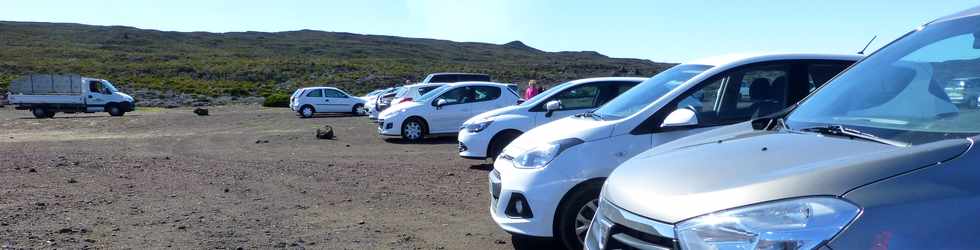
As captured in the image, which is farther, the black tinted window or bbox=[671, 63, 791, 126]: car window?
the black tinted window

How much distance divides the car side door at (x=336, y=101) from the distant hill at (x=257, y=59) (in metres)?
28.9

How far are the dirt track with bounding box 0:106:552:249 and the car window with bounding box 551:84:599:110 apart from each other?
1498 mm

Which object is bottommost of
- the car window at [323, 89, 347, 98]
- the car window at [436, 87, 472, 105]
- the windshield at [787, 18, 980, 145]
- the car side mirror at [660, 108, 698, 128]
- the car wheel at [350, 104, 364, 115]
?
the car wheel at [350, 104, 364, 115]

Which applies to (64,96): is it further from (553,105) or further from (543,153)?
(543,153)

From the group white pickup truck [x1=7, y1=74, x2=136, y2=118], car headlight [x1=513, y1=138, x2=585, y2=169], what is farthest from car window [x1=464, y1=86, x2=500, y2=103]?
white pickup truck [x1=7, y1=74, x2=136, y2=118]

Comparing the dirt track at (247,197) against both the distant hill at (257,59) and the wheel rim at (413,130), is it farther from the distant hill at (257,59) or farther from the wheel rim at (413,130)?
the distant hill at (257,59)

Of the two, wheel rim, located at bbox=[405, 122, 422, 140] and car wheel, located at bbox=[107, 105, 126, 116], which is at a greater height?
wheel rim, located at bbox=[405, 122, 422, 140]

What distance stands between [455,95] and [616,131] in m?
12.3

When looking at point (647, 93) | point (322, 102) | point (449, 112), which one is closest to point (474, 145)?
point (647, 93)

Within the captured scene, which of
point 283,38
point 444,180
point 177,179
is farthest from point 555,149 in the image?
point 283,38

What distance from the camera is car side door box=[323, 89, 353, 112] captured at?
34.8m

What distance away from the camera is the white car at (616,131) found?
6043 millimetres

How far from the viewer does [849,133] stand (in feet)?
11.1

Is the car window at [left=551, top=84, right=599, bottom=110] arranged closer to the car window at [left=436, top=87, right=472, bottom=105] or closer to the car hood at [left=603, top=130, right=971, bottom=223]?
the car window at [left=436, top=87, right=472, bottom=105]
